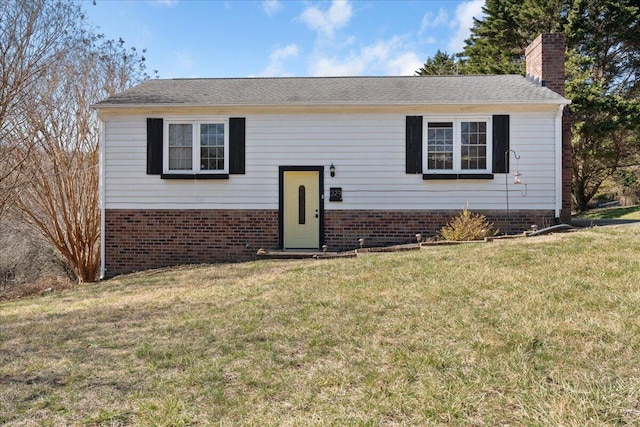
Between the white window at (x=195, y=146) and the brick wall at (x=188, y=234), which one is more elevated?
the white window at (x=195, y=146)

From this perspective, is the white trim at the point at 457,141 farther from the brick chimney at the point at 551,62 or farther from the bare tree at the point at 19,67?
the bare tree at the point at 19,67

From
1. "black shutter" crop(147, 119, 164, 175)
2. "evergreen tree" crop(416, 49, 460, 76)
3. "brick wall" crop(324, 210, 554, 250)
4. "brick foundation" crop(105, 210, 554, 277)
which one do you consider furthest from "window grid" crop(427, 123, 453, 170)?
"evergreen tree" crop(416, 49, 460, 76)

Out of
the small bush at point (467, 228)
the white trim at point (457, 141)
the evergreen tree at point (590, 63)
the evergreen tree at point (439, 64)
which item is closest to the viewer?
the small bush at point (467, 228)

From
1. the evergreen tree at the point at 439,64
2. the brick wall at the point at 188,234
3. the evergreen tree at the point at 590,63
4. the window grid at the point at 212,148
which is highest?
the evergreen tree at the point at 439,64

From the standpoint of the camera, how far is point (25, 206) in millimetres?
12758

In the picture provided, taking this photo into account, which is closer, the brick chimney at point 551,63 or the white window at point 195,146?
the white window at point 195,146

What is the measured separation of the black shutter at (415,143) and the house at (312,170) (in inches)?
1.0

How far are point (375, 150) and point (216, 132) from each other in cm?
402

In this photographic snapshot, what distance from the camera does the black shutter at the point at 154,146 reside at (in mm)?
10141

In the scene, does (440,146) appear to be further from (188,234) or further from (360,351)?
(360,351)

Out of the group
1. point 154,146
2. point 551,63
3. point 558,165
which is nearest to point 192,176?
point 154,146

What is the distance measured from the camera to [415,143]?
9.96 m

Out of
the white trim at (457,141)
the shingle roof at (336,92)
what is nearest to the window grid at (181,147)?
the shingle roof at (336,92)

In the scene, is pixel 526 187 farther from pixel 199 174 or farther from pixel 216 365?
pixel 216 365
